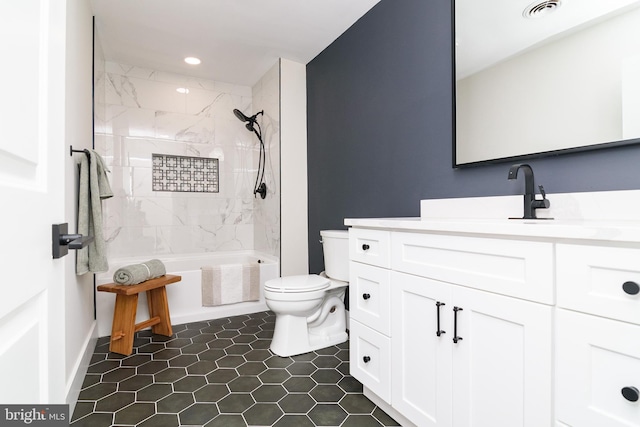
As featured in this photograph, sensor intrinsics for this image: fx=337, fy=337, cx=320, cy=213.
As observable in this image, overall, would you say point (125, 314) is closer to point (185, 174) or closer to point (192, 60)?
point (185, 174)

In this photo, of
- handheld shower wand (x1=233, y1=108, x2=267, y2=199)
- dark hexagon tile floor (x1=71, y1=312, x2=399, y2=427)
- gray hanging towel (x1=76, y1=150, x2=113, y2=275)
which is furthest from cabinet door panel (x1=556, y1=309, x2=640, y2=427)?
handheld shower wand (x1=233, y1=108, x2=267, y2=199)

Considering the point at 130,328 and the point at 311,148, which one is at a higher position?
the point at 311,148

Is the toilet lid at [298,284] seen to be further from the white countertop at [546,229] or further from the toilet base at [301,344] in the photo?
the white countertop at [546,229]

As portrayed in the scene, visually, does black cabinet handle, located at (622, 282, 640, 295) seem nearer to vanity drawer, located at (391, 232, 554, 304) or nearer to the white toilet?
vanity drawer, located at (391, 232, 554, 304)

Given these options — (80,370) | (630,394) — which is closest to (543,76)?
(630,394)

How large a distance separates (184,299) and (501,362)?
2.62 meters

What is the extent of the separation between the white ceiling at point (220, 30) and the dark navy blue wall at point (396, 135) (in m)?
0.19

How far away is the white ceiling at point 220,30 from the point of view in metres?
2.42

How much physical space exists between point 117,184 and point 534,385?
3.69m

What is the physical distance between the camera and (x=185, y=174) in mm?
3734

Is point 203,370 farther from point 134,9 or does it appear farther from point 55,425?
point 134,9

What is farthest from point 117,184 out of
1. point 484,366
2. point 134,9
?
point 484,366

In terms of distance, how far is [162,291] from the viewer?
2.65 m

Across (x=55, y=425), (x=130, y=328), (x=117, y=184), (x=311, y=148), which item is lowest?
(x=130, y=328)
